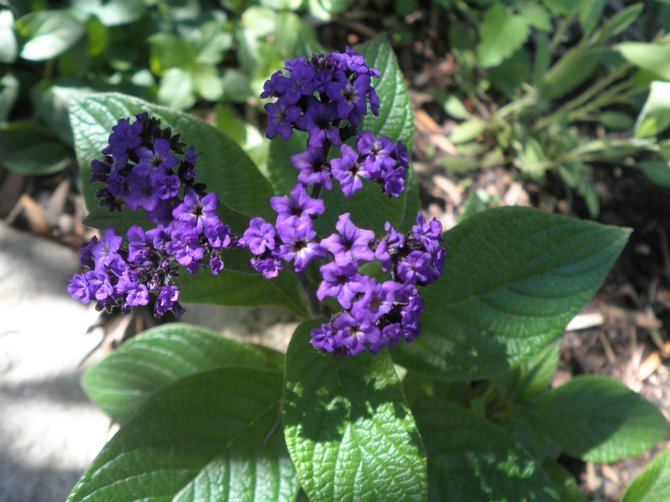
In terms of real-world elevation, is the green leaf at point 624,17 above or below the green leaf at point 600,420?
above

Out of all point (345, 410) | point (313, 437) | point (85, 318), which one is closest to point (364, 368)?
point (345, 410)

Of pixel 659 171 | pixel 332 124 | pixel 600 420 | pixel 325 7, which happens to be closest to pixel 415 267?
pixel 332 124

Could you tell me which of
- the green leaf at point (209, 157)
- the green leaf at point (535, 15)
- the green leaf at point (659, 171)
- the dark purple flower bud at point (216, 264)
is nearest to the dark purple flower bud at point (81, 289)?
the dark purple flower bud at point (216, 264)

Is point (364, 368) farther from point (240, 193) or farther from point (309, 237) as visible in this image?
point (240, 193)

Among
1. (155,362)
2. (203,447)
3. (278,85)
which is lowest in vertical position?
(155,362)

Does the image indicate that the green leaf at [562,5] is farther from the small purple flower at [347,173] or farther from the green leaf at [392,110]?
the small purple flower at [347,173]

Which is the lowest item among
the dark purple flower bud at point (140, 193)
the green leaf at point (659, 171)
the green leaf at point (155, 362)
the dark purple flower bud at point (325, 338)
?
the green leaf at point (155, 362)

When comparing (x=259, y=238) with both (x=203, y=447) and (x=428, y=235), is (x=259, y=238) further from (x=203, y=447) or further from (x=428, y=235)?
(x=203, y=447)
